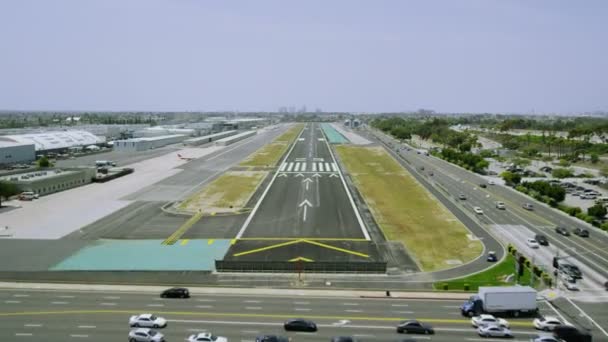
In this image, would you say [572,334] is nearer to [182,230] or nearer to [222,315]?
[222,315]

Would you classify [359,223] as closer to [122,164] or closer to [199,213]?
[199,213]

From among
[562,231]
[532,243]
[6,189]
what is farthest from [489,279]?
[6,189]

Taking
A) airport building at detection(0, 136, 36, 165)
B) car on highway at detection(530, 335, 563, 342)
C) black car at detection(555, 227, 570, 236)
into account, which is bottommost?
car on highway at detection(530, 335, 563, 342)

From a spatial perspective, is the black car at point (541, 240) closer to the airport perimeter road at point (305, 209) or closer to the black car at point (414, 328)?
the airport perimeter road at point (305, 209)

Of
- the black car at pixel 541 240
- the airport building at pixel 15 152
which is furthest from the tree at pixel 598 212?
the airport building at pixel 15 152

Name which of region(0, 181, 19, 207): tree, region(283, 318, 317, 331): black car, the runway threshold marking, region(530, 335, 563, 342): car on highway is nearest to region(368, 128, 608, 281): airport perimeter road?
region(530, 335, 563, 342): car on highway

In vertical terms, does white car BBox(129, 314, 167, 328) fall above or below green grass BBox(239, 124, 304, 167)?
below

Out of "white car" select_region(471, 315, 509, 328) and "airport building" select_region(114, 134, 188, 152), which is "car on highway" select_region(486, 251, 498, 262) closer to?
"white car" select_region(471, 315, 509, 328)

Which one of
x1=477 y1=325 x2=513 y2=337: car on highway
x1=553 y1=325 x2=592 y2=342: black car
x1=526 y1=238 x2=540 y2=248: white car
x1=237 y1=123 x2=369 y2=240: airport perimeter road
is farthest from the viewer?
x1=237 y1=123 x2=369 y2=240: airport perimeter road

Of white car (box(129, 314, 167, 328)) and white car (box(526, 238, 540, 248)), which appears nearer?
white car (box(129, 314, 167, 328))
